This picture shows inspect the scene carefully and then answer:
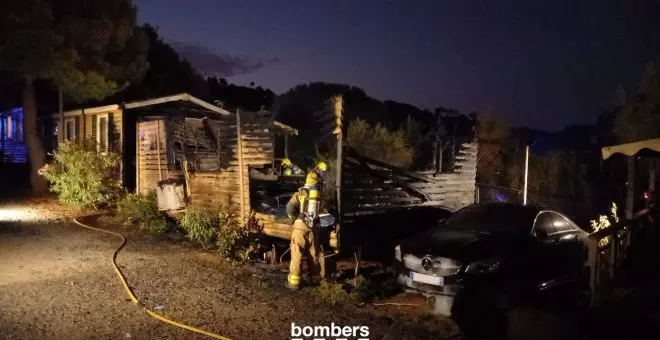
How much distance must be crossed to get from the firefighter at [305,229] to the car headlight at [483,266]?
2256 mm

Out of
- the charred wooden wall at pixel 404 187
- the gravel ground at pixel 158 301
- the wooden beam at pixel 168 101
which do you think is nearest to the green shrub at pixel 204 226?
the gravel ground at pixel 158 301

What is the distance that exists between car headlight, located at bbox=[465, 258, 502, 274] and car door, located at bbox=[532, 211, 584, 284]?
0.93m

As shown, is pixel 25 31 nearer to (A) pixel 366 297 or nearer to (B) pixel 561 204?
(A) pixel 366 297

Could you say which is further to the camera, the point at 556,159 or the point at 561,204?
the point at 556,159

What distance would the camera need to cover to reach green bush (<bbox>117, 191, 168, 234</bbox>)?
12172 mm

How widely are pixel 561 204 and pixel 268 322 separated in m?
18.0

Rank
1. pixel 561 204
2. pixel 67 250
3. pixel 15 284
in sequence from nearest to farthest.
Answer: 1. pixel 15 284
2. pixel 67 250
3. pixel 561 204

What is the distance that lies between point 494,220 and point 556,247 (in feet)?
3.01

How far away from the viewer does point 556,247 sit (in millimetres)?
7723

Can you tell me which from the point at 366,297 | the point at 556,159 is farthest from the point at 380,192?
the point at 556,159

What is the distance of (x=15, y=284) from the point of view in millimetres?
7457

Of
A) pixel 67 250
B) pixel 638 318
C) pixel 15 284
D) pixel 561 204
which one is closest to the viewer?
pixel 638 318

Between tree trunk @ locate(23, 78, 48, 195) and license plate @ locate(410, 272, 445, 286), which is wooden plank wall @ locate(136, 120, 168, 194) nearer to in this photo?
tree trunk @ locate(23, 78, 48, 195)

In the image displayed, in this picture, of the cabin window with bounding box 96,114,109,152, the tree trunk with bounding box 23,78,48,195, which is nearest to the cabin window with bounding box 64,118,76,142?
the tree trunk with bounding box 23,78,48,195
